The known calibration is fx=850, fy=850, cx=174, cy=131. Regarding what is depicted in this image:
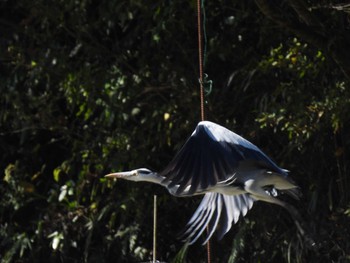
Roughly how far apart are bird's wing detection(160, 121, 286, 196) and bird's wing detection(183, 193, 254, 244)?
28 cm

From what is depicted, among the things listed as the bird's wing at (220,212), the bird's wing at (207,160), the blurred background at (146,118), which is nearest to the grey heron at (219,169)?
the bird's wing at (207,160)

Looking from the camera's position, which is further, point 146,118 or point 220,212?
point 146,118

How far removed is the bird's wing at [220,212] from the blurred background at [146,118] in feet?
3.16

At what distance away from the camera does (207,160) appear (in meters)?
1.94

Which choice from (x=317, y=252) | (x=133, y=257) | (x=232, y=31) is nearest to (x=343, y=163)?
(x=317, y=252)

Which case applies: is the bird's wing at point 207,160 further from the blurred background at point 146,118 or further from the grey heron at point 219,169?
the blurred background at point 146,118

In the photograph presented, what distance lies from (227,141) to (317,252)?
1.57 metres

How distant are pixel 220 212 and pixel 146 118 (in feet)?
5.05

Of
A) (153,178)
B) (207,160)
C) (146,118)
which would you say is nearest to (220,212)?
(153,178)

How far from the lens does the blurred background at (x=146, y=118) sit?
3.41 meters

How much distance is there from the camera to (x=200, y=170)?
6.30 ft

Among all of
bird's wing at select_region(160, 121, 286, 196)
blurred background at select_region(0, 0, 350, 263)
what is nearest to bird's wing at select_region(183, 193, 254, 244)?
bird's wing at select_region(160, 121, 286, 196)

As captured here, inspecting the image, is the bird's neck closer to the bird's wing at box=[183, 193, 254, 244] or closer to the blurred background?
the bird's wing at box=[183, 193, 254, 244]

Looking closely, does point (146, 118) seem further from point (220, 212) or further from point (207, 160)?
point (207, 160)
